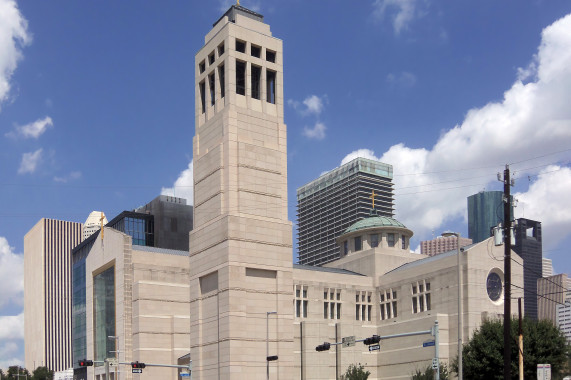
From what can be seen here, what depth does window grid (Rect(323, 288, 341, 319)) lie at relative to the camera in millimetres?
95125

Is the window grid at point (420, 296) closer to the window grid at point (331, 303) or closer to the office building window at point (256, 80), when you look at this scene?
the window grid at point (331, 303)

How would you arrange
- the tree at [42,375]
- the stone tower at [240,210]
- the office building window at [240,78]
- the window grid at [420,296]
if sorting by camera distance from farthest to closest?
the tree at [42,375], the window grid at [420,296], the office building window at [240,78], the stone tower at [240,210]

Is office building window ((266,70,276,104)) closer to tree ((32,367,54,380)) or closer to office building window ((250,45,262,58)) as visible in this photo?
office building window ((250,45,262,58))

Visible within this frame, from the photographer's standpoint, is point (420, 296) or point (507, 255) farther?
point (420, 296)

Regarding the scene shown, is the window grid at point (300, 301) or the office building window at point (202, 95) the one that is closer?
the office building window at point (202, 95)

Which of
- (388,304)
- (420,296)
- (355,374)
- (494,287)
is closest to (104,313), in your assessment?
(355,374)

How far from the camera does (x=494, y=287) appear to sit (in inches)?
3548

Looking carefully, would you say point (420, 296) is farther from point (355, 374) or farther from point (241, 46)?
point (241, 46)

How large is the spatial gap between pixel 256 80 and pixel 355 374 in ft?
110

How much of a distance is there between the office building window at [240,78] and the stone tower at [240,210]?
3.8 inches

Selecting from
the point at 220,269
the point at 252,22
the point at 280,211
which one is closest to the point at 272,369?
the point at 220,269

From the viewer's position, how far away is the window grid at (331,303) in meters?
95.1

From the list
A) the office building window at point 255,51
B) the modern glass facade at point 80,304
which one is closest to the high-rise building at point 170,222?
the modern glass facade at point 80,304

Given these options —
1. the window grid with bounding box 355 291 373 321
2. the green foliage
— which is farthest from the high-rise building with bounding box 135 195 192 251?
the green foliage
